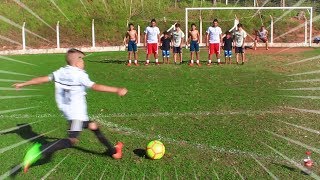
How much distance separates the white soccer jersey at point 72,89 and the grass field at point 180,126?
0.84 m

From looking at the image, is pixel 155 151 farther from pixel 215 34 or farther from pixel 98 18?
pixel 98 18

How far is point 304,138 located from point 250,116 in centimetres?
224

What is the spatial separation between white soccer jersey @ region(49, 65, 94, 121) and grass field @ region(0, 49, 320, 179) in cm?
84

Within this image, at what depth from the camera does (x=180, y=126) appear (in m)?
10.3

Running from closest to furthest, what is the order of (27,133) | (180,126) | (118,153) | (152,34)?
1. (118,153)
2. (27,133)
3. (180,126)
4. (152,34)

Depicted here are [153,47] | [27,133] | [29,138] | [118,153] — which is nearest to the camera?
[118,153]

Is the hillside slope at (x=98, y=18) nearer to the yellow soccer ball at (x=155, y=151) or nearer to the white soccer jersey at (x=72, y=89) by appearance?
the white soccer jersey at (x=72, y=89)

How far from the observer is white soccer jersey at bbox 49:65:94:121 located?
758 centimetres

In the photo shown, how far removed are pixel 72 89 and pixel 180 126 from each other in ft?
11.0

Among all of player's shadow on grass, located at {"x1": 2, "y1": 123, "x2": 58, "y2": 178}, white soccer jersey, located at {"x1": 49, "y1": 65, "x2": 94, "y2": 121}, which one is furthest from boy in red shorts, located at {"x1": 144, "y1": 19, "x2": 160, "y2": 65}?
white soccer jersey, located at {"x1": 49, "y1": 65, "x2": 94, "y2": 121}

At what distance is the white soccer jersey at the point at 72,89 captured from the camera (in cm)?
758

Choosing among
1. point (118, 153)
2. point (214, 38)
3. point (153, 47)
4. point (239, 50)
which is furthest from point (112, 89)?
point (239, 50)

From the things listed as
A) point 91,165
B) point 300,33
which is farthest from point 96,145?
point 300,33

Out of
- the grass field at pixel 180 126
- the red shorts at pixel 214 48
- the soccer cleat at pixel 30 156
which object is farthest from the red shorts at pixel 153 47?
the soccer cleat at pixel 30 156
